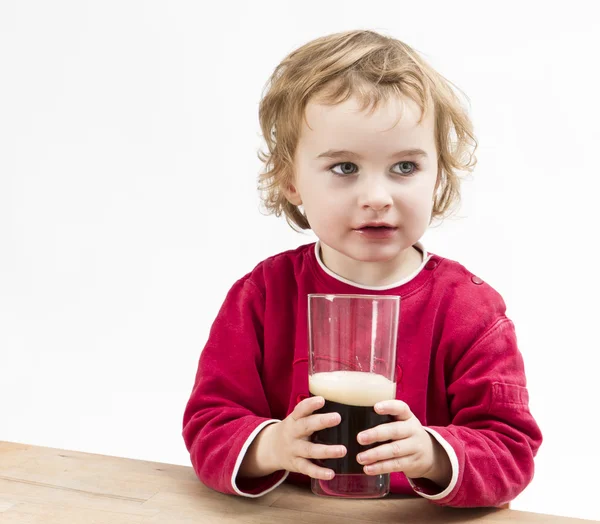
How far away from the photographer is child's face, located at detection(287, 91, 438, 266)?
4.26 ft

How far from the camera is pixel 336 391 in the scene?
1131 mm

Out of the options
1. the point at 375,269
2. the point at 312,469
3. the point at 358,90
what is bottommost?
the point at 312,469

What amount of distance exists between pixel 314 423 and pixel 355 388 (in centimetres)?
7

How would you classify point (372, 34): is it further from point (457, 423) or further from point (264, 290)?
point (457, 423)

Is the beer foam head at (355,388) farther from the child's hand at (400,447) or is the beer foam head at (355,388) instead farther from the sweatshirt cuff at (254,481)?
the sweatshirt cuff at (254,481)

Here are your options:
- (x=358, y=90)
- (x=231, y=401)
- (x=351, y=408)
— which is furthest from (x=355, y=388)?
(x=358, y=90)

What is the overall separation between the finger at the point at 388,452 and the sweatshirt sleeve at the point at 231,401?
0.78ft

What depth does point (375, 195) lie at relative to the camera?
1.29 m

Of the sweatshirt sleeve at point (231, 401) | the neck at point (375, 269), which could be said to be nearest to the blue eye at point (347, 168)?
the neck at point (375, 269)

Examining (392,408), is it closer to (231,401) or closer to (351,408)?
(351,408)

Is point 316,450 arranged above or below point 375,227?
below

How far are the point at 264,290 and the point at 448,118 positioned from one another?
424mm

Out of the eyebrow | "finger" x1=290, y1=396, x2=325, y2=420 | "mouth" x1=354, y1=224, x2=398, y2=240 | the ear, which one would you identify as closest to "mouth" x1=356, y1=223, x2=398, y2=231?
"mouth" x1=354, y1=224, x2=398, y2=240

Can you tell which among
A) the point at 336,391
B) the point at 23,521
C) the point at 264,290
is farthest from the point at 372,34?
the point at 23,521
